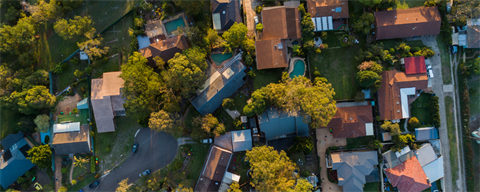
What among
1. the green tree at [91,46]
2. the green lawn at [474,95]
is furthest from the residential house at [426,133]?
the green tree at [91,46]

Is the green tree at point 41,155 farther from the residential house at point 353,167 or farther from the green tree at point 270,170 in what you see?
the residential house at point 353,167

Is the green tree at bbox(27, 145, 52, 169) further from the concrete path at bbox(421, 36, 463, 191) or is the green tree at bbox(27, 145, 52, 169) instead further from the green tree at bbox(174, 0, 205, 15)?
the concrete path at bbox(421, 36, 463, 191)

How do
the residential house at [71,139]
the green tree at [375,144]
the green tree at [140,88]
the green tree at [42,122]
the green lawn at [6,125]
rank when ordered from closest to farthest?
1. the green tree at [140,88]
2. the green tree at [375,144]
3. the green tree at [42,122]
4. the residential house at [71,139]
5. the green lawn at [6,125]

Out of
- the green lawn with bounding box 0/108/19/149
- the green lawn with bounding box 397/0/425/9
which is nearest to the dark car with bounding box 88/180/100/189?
the green lawn with bounding box 0/108/19/149

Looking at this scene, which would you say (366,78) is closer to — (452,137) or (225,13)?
(452,137)

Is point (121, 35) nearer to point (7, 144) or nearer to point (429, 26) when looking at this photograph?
point (7, 144)

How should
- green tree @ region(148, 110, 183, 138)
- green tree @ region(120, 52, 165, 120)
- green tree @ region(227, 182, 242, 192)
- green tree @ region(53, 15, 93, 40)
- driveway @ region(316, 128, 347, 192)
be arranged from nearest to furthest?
green tree @ region(148, 110, 183, 138) → green tree @ region(227, 182, 242, 192) → green tree @ region(120, 52, 165, 120) → green tree @ region(53, 15, 93, 40) → driveway @ region(316, 128, 347, 192)

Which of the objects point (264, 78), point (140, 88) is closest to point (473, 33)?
point (264, 78)
